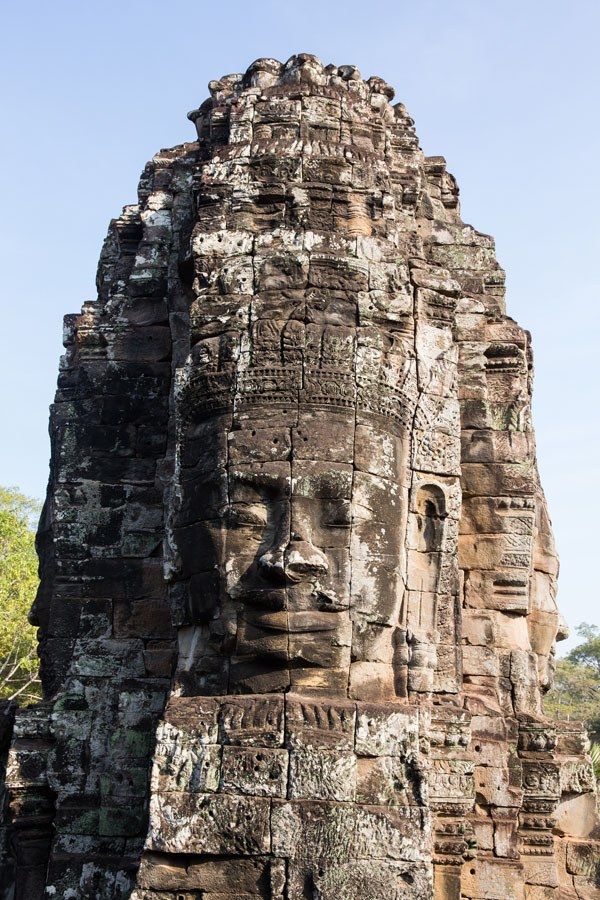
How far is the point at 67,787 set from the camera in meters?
7.99

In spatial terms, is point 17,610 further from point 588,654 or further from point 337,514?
point 588,654

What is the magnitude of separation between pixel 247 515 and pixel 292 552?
0.46 metres

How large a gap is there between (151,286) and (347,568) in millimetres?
3396

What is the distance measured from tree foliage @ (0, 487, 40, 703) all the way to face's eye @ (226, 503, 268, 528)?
46.5ft

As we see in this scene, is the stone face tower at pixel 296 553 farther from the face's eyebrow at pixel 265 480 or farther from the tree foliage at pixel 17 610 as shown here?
the tree foliage at pixel 17 610

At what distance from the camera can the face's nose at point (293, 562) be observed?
677cm

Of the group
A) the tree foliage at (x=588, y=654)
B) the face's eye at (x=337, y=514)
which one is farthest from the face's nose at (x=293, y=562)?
the tree foliage at (x=588, y=654)

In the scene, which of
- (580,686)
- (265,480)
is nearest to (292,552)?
(265,480)

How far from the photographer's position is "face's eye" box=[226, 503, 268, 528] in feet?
23.4

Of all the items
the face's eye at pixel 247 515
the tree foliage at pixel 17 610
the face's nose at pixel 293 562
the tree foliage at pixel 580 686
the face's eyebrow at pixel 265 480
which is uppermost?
the tree foliage at pixel 580 686

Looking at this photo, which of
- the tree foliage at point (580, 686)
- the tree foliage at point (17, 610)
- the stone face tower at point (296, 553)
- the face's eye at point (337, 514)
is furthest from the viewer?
the tree foliage at point (580, 686)

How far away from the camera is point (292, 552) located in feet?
22.4

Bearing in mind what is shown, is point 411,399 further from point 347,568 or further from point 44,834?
point 44,834

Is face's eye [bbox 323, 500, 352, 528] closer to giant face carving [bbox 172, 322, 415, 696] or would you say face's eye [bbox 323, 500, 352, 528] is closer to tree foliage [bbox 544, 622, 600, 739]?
giant face carving [bbox 172, 322, 415, 696]
